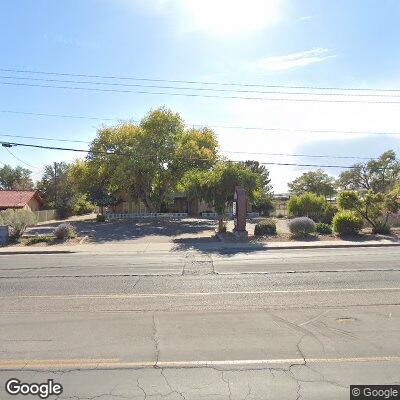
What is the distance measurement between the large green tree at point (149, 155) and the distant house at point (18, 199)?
9772 mm

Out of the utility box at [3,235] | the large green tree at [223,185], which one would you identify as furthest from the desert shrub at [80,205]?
the large green tree at [223,185]

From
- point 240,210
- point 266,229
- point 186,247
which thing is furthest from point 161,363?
point 266,229

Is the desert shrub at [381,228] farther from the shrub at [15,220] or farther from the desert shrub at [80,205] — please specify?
the desert shrub at [80,205]

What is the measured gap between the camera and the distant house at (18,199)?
150 feet

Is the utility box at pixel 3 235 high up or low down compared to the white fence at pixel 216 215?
down

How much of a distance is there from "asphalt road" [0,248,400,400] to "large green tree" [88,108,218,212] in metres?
25.2

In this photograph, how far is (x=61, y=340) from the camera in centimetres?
649

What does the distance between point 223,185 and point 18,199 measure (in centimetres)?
3056

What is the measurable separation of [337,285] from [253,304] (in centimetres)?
307

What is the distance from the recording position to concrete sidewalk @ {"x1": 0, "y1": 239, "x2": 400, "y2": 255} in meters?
21.6

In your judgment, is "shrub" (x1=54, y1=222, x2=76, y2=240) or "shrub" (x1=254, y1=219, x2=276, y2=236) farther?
"shrub" (x1=54, y1=222, x2=76, y2=240)

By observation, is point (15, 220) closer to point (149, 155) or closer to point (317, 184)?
point (149, 155)

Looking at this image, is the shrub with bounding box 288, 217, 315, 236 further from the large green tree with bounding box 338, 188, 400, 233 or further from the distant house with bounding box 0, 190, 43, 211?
the distant house with bounding box 0, 190, 43, 211

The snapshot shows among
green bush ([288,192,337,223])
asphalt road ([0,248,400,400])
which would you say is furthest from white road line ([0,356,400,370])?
green bush ([288,192,337,223])
